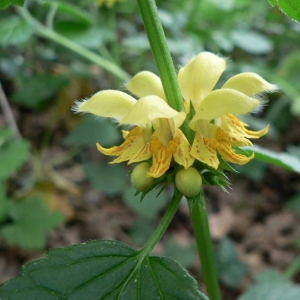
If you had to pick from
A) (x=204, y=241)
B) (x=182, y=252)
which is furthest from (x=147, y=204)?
(x=204, y=241)

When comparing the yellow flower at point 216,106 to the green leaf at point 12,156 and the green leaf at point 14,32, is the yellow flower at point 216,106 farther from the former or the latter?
the green leaf at point 12,156

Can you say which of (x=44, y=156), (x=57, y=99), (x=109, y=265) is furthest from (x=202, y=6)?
(x=109, y=265)

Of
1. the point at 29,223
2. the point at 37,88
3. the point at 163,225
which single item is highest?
the point at 163,225

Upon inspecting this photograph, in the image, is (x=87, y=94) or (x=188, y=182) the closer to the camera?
(x=188, y=182)

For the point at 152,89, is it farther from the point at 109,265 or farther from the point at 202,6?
the point at 202,6

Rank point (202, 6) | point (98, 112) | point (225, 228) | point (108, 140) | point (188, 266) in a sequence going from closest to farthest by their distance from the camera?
point (98, 112), point (188, 266), point (108, 140), point (225, 228), point (202, 6)

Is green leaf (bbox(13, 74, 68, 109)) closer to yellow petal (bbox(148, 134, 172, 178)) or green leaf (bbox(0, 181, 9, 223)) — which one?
green leaf (bbox(0, 181, 9, 223))

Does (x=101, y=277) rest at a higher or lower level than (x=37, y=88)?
higher

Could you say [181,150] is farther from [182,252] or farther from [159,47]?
[182,252]
